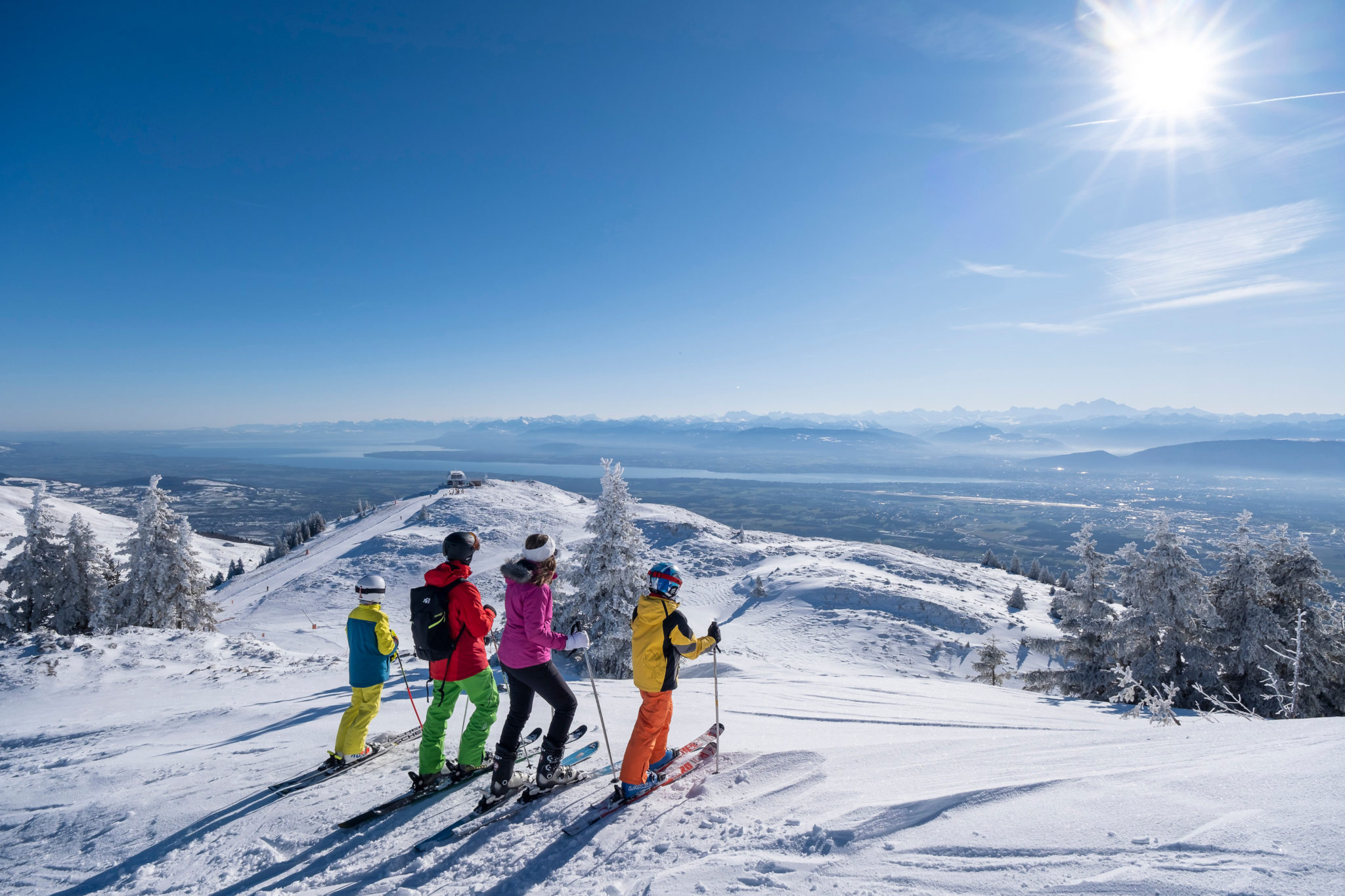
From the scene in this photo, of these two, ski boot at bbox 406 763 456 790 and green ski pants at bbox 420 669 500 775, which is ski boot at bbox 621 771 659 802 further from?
ski boot at bbox 406 763 456 790

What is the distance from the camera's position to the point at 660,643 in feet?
16.3

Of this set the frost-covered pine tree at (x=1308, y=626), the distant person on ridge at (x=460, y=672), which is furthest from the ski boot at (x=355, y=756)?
the frost-covered pine tree at (x=1308, y=626)

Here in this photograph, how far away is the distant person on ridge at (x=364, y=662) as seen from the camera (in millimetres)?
5770

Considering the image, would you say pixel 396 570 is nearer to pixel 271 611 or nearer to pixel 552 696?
pixel 271 611

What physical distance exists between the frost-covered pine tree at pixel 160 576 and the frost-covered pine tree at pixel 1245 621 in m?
41.5

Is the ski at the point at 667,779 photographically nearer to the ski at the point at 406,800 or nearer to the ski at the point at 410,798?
the ski at the point at 410,798

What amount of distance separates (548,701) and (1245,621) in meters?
24.0

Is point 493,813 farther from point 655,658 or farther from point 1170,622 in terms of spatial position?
point 1170,622

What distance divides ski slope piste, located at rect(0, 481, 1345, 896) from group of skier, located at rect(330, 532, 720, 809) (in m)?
0.32

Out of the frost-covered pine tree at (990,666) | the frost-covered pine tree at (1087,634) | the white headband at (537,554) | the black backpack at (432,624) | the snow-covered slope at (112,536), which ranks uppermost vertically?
the white headband at (537,554)

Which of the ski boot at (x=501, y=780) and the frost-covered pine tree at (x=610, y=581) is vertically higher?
the ski boot at (x=501, y=780)

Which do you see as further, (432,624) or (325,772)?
(325,772)

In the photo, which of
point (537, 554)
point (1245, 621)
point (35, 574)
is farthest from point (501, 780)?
point (35, 574)

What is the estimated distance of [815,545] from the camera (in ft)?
Answer: 188
